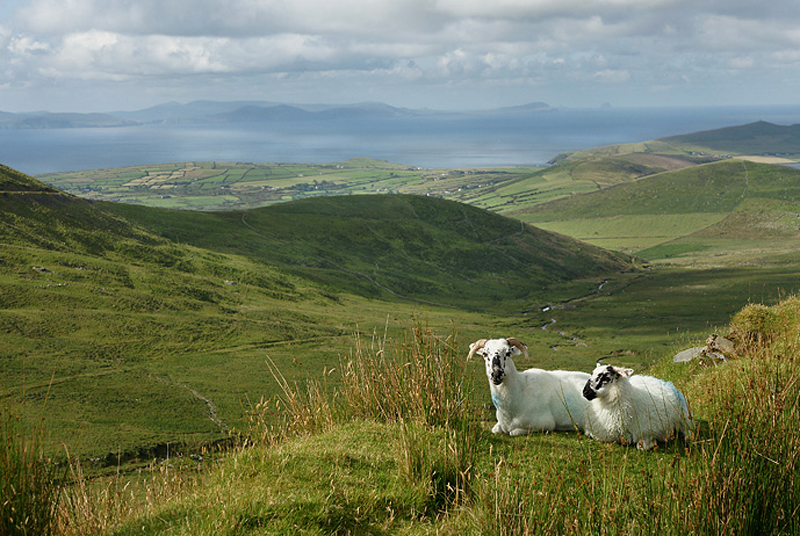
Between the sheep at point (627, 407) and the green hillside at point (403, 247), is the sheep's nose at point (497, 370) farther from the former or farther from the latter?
the green hillside at point (403, 247)

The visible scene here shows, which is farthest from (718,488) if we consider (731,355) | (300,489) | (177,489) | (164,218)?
(164,218)

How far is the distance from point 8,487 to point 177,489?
281cm

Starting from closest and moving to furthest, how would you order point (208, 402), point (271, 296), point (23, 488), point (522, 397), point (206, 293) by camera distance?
point (23, 488) → point (522, 397) → point (208, 402) → point (206, 293) → point (271, 296)

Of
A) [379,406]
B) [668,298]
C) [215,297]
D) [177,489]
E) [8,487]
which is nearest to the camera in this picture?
[8,487]

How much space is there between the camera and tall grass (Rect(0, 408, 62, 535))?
5754mm

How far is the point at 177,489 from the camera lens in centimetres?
835

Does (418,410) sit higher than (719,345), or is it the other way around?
(418,410)

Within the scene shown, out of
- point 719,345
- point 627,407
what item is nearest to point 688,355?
point 719,345

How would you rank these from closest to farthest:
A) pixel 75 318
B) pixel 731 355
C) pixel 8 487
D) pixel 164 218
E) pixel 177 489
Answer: pixel 8 487, pixel 177 489, pixel 731 355, pixel 75 318, pixel 164 218

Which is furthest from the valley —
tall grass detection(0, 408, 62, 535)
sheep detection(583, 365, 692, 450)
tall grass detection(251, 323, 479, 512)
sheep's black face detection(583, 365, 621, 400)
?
sheep detection(583, 365, 692, 450)

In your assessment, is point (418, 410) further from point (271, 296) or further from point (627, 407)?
point (271, 296)

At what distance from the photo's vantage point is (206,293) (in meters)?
81.2

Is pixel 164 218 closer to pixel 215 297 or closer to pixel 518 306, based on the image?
pixel 215 297

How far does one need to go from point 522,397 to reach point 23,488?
8039mm
